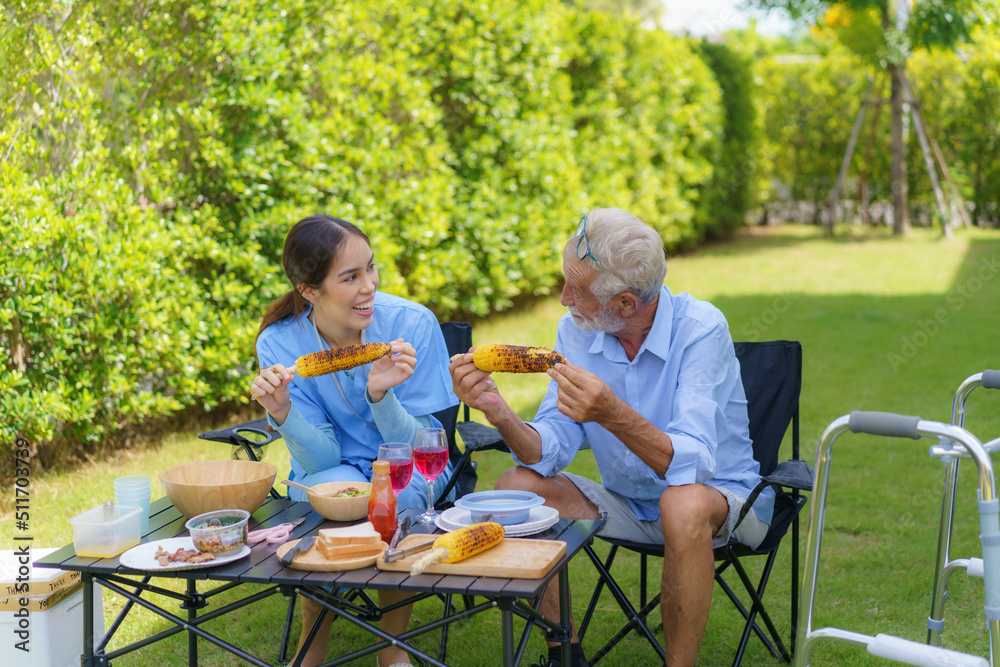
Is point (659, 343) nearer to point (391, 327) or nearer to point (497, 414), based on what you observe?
point (497, 414)

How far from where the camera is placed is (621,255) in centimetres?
283

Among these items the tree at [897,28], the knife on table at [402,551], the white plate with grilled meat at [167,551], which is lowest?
the white plate with grilled meat at [167,551]

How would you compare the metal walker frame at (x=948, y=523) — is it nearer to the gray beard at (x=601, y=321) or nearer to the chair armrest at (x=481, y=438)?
the gray beard at (x=601, y=321)

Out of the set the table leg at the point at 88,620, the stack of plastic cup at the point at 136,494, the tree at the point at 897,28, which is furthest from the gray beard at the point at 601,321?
the tree at the point at 897,28

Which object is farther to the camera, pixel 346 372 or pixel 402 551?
pixel 346 372

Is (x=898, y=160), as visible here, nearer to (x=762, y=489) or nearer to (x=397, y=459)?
(x=762, y=489)

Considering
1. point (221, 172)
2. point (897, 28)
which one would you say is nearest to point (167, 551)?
point (221, 172)

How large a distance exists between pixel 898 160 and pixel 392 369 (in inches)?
487

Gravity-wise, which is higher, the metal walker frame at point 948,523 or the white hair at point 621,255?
the white hair at point 621,255

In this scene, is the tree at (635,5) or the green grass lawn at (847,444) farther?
the tree at (635,5)

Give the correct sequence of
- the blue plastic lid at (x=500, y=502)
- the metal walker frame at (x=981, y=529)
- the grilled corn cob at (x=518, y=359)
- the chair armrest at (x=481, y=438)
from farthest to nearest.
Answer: the chair armrest at (x=481, y=438), the grilled corn cob at (x=518, y=359), the blue plastic lid at (x=500, y=502), the metal walker frame at (x=981, y=529)

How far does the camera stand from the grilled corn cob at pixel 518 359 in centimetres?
273

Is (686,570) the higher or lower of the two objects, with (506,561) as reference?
lower

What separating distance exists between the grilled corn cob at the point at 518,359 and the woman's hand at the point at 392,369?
31 centimetres
